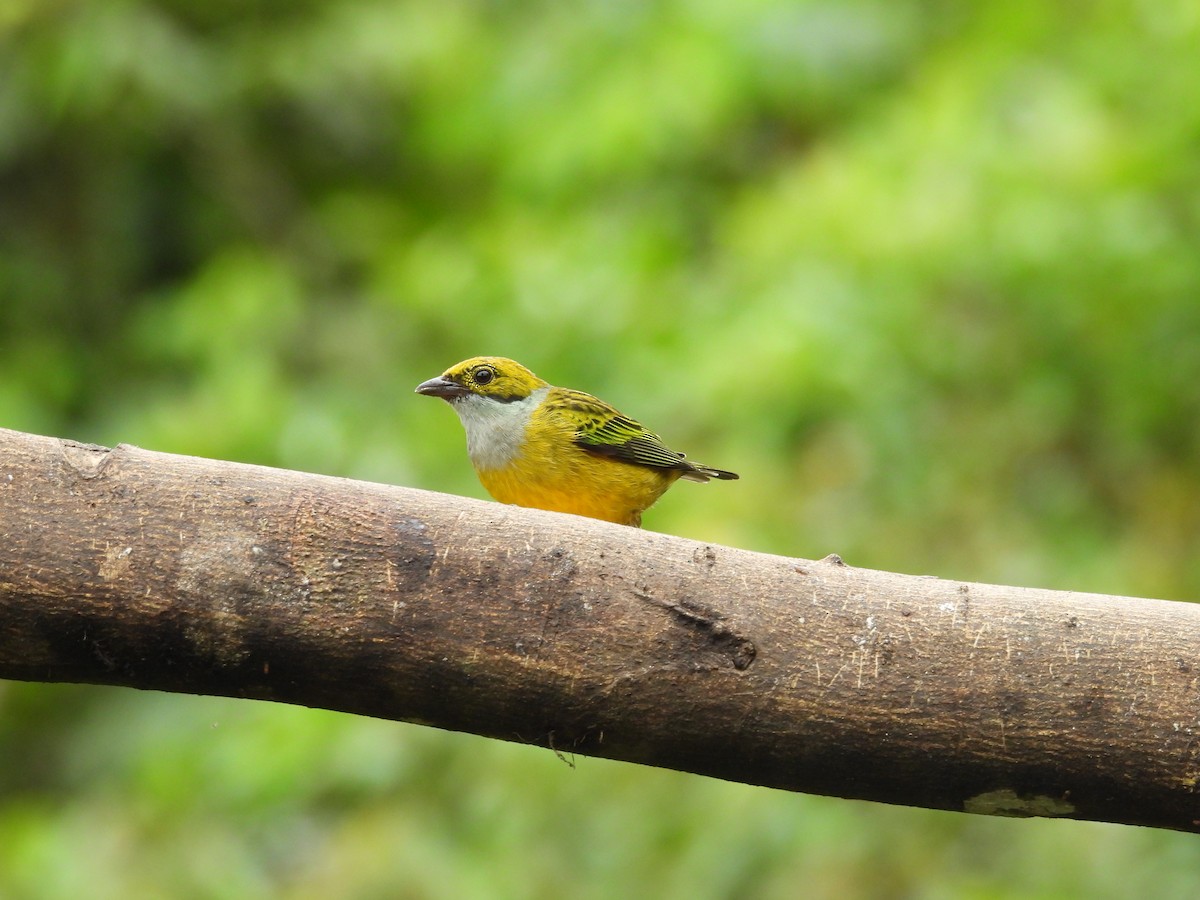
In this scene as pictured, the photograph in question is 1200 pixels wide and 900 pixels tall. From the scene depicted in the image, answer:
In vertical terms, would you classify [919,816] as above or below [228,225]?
below

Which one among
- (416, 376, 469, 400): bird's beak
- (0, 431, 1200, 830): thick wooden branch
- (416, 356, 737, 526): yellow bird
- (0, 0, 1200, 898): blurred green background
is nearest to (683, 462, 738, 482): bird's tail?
(416, 356, 737, 526): yellow bird

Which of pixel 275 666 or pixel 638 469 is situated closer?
pixel 275 666

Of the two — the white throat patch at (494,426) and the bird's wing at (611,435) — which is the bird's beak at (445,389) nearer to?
the white throat patch at (494,426)

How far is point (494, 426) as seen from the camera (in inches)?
174

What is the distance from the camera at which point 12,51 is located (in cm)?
745

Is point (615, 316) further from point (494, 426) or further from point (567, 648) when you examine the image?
point (567, 648)

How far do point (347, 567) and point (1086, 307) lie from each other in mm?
4993

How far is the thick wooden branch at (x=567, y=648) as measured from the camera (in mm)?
2572

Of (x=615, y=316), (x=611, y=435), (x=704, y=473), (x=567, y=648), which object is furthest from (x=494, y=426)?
(x=615, y=316)

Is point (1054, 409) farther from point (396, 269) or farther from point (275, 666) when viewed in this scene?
point (275, 666)

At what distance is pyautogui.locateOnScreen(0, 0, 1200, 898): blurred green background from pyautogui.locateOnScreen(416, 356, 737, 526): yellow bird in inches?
46.7

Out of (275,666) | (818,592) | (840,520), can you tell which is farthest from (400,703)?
(840,520)

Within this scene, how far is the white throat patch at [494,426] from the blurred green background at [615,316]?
133cm

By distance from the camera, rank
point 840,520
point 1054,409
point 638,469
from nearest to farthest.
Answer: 1. point 638,469
2. point 840,520
3. point 1054,409
